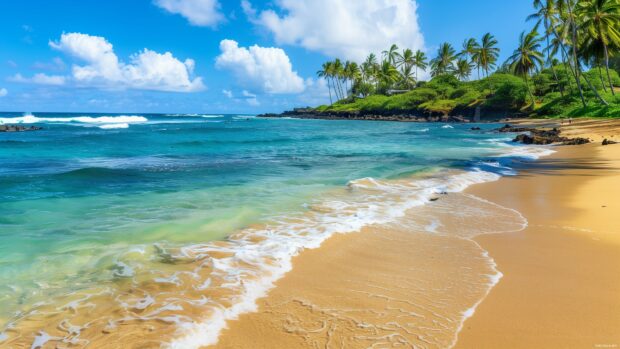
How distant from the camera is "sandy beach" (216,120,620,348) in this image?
303 centimetres

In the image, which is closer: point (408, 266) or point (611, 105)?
point (408, 266)

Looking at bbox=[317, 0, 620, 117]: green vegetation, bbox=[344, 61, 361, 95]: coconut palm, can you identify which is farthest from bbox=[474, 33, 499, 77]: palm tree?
bbox=[344, 61, 361, 95]: coconut palm

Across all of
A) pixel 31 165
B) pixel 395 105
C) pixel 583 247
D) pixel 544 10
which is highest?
pixel 544 10

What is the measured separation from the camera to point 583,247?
514cm

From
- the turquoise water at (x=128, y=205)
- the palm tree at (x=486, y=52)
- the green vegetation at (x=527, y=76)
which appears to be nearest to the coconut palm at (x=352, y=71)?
the green vegetation at (x=527, y=76)

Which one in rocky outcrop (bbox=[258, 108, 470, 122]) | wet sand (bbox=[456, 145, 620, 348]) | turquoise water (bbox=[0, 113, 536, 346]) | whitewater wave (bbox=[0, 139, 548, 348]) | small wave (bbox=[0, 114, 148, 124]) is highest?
small wave (bbox=[0, 114, 148, 124])

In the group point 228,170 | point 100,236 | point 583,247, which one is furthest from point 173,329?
point 228,170

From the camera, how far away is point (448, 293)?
12.6ft

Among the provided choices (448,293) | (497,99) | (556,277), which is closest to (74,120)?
(497,99)

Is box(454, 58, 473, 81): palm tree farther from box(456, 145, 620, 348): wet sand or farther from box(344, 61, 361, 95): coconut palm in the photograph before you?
box(456, 145, 620, 348): wet sand

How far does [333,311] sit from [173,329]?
1438 millimetres

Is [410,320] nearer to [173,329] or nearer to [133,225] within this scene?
[173,329]

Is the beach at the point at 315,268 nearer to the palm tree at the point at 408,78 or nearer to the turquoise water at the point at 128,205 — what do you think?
the turquoise water at the point at 128,205

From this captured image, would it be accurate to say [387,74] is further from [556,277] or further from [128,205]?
[556,277]
